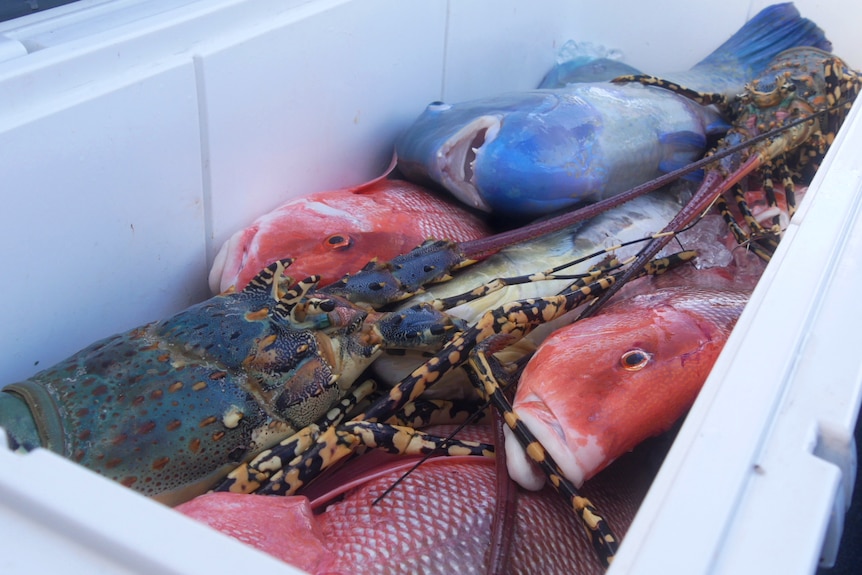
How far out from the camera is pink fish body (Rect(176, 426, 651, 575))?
1.14m

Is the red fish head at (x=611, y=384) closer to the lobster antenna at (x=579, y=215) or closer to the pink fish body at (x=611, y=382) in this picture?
the pink fish body at (x=611, y=382)

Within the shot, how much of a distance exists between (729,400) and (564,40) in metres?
2.52

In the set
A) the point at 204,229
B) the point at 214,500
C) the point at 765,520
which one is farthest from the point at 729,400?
the point at 204,229

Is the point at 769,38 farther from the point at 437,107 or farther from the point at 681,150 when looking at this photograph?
the point at 437,107

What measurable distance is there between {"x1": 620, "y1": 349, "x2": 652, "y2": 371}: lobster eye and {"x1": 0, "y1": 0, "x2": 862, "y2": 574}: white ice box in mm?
271

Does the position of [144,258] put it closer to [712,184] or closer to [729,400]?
[729,400]

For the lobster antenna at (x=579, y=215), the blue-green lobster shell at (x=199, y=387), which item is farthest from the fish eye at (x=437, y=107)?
the blue-green lobster shell at (x=199, y=387)

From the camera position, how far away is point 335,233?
6.20 ft

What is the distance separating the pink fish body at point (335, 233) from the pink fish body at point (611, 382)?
23.4 inches

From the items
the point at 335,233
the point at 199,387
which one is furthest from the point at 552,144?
the point at 199,387

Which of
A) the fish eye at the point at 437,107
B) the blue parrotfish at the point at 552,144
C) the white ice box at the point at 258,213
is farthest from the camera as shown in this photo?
the fish eye at the point at 437,107

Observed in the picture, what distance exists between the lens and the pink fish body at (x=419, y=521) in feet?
3.74

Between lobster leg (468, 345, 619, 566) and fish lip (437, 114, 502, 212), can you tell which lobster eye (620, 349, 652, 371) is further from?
fish lip (437, 114, 502, 212)

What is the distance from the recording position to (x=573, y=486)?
1.27 meters
